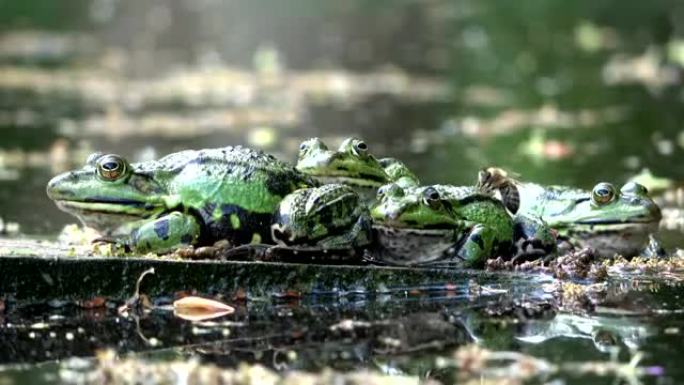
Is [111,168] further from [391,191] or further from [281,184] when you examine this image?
[391,191]

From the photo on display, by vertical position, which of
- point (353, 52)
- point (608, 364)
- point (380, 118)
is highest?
point (353, 52)

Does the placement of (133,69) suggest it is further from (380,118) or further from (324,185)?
(324,185)

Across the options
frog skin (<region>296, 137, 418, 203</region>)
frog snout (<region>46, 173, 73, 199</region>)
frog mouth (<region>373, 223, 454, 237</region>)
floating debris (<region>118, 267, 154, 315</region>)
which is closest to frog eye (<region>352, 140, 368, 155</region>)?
frog skin (<region>296, 137, 418, 203</region>)

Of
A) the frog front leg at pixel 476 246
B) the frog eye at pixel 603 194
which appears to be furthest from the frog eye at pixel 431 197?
the frog eye at pixel 603 194

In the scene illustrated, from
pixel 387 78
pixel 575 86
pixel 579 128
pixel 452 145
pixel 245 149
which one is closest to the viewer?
pixel 245 149

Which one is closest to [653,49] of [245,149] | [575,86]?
[575,86]
